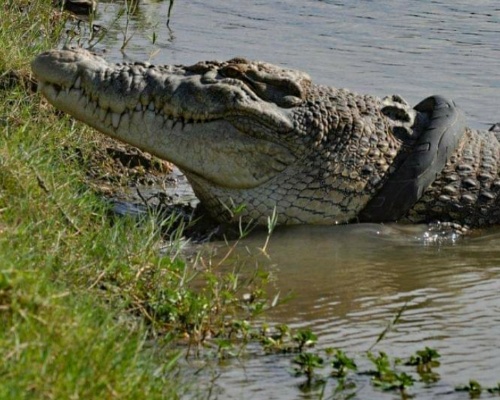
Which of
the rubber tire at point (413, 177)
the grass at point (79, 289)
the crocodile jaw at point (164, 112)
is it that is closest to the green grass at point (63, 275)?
the grass at point (79, 289)

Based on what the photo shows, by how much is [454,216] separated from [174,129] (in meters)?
1.79

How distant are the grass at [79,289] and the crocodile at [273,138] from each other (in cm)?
41

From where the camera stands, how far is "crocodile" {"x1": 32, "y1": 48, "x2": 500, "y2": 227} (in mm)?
6609

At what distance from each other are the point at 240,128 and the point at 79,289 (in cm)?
246

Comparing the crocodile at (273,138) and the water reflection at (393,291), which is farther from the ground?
the crocodile at (273,138)

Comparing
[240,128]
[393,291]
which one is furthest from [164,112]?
[393,291]

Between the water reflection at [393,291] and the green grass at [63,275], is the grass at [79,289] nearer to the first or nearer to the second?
the green grass at [63,275]

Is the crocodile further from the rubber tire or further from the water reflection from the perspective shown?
the water reflection

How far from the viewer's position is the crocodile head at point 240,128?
660 centimetres

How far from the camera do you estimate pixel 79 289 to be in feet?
14.4

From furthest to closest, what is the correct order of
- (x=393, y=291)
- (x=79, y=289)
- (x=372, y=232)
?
(x=372, y=232) < (x=393, y=291) < (x=79, y=289)

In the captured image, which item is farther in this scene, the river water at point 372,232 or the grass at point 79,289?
the river water at point 372,232

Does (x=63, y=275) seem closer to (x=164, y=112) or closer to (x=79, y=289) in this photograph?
(x=79, y=289)

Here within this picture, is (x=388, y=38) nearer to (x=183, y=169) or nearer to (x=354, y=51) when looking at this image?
(x=354, y=51)
